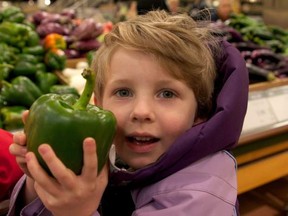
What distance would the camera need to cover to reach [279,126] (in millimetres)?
1788

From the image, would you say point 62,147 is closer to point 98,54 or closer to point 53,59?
point 98,54

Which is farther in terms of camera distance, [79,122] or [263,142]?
[263,142]

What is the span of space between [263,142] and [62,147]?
1.28 metres

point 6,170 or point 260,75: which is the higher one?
point 6,170

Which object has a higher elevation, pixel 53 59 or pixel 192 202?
pixel 192 202

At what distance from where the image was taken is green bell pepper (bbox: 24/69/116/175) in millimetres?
742

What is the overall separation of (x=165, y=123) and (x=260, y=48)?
6.75ft

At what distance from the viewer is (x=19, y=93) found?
6.04 ft

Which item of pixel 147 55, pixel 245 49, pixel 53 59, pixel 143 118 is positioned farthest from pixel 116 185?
pixel 245 49

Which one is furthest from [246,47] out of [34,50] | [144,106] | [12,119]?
[144,106]

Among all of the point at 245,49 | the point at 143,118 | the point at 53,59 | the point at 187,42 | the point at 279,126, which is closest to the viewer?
the point at 143,118

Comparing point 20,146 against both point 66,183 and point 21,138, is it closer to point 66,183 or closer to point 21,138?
point 21,138

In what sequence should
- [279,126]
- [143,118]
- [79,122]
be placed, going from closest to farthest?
1. [79,122]
2. [143,118]
3. [279,126]

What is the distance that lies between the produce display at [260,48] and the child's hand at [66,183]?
1388 mm
